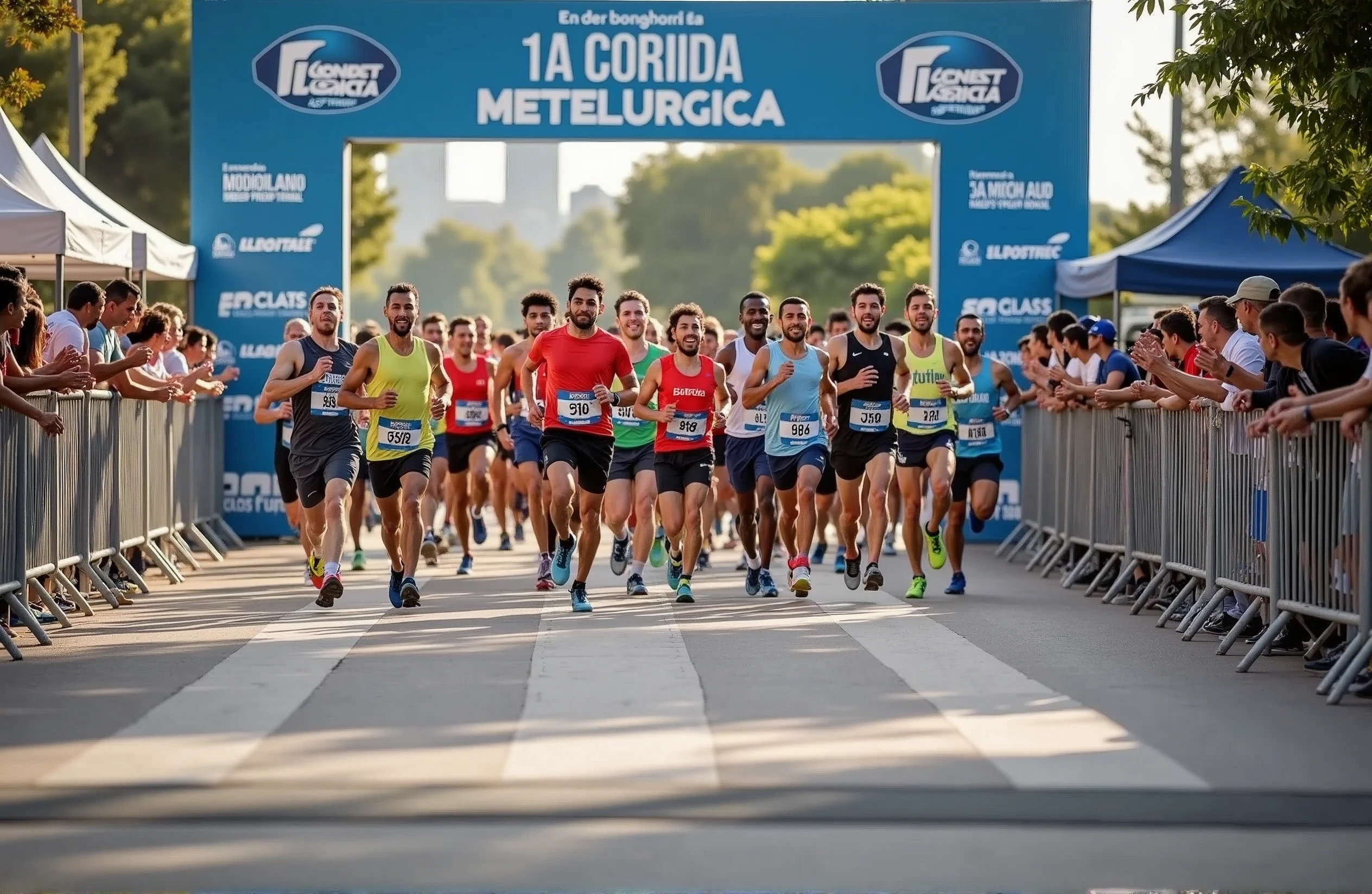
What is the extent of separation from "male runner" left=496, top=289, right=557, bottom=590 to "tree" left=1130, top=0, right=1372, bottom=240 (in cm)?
498

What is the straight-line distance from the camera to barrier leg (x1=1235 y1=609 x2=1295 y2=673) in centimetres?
1022

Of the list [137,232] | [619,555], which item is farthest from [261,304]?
[619,555]

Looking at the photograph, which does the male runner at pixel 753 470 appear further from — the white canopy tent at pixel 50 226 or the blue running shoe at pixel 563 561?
the white canopy tent at pixel 50 226

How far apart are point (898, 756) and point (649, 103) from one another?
14755 millimetres

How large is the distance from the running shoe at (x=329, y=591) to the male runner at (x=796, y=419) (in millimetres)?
3308

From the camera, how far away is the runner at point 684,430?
46.1 feet

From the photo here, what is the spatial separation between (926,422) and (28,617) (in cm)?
681

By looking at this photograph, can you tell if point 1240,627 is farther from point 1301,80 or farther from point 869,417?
point 1301,80

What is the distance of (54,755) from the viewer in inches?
290

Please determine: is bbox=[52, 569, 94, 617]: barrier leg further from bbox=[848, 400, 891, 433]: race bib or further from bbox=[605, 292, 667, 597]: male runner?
bbox=[848, 400, 891, 433]: race bib

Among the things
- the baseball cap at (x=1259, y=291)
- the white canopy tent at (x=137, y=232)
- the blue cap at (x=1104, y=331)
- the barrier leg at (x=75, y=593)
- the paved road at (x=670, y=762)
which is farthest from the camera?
the white canopy tent at (x=137, y=232)

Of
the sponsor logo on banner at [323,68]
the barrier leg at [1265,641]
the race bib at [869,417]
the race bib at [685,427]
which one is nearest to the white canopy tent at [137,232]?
the sponsor logo on banner at [323,68]

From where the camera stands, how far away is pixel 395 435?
13266 mm

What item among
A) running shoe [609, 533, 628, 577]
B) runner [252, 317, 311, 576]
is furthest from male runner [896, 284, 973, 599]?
runner [252, 317, 311, 576]
